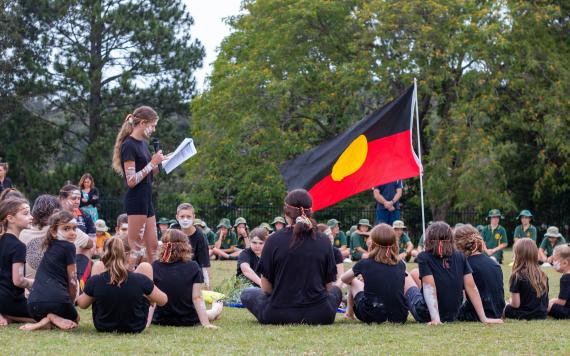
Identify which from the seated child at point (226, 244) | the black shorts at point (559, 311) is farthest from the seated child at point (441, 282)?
the seated child at point (226, 244)

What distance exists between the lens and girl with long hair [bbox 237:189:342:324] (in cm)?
825

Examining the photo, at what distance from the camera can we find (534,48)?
29.8m

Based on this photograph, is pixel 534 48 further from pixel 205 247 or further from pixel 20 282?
pixel 20 282

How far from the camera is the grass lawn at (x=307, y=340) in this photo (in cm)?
693

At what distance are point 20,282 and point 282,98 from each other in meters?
23.0

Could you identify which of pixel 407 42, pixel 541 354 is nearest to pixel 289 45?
pixel 407 42

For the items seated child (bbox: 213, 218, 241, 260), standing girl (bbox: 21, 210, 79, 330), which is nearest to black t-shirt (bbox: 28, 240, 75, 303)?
standing girl (bbox: 21, 210, 79, 330)

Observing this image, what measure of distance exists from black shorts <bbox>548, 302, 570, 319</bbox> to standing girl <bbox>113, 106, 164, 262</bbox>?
14.1 ft

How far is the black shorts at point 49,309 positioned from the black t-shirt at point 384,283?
2684 millimetres

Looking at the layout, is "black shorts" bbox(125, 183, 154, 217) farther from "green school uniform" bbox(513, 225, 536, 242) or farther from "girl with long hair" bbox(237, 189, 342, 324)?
"green school uniform" bbox(513, 225, 536, 242)

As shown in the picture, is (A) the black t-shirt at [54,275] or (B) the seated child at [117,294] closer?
(B) the seated child at [117,294]

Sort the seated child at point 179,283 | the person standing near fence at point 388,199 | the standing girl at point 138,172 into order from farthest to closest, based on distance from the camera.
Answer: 1. the person standing near fence at point 388,199
2. the standing girl at point 138,172
3. the seated child at point 179,283

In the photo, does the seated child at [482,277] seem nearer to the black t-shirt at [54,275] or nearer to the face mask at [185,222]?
the face mask at [185,222]

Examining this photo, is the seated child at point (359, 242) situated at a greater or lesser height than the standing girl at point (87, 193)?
lesser
